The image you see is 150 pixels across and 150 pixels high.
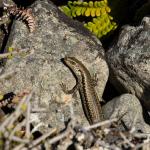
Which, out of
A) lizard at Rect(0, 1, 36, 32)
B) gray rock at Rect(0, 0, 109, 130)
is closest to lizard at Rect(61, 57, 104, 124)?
gray rock at Rect(0, 0, 109, 130)

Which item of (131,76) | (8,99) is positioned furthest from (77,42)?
(8,99)

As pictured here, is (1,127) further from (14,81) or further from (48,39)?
(48,39)

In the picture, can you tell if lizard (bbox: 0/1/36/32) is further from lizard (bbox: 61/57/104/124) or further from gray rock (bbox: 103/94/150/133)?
gray rock (bbox: 103/94/150/133)

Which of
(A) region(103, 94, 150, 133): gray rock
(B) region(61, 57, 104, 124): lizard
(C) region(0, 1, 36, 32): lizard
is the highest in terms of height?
(C) region(0, 1, 36, 32): lizard

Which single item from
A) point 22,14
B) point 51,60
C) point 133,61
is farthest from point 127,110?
point 22,14

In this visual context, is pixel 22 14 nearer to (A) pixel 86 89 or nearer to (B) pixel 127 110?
(A) pixel 86 89

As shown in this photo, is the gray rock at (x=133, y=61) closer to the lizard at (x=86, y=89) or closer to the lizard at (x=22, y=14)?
the lizard at (x=86, y=89)
